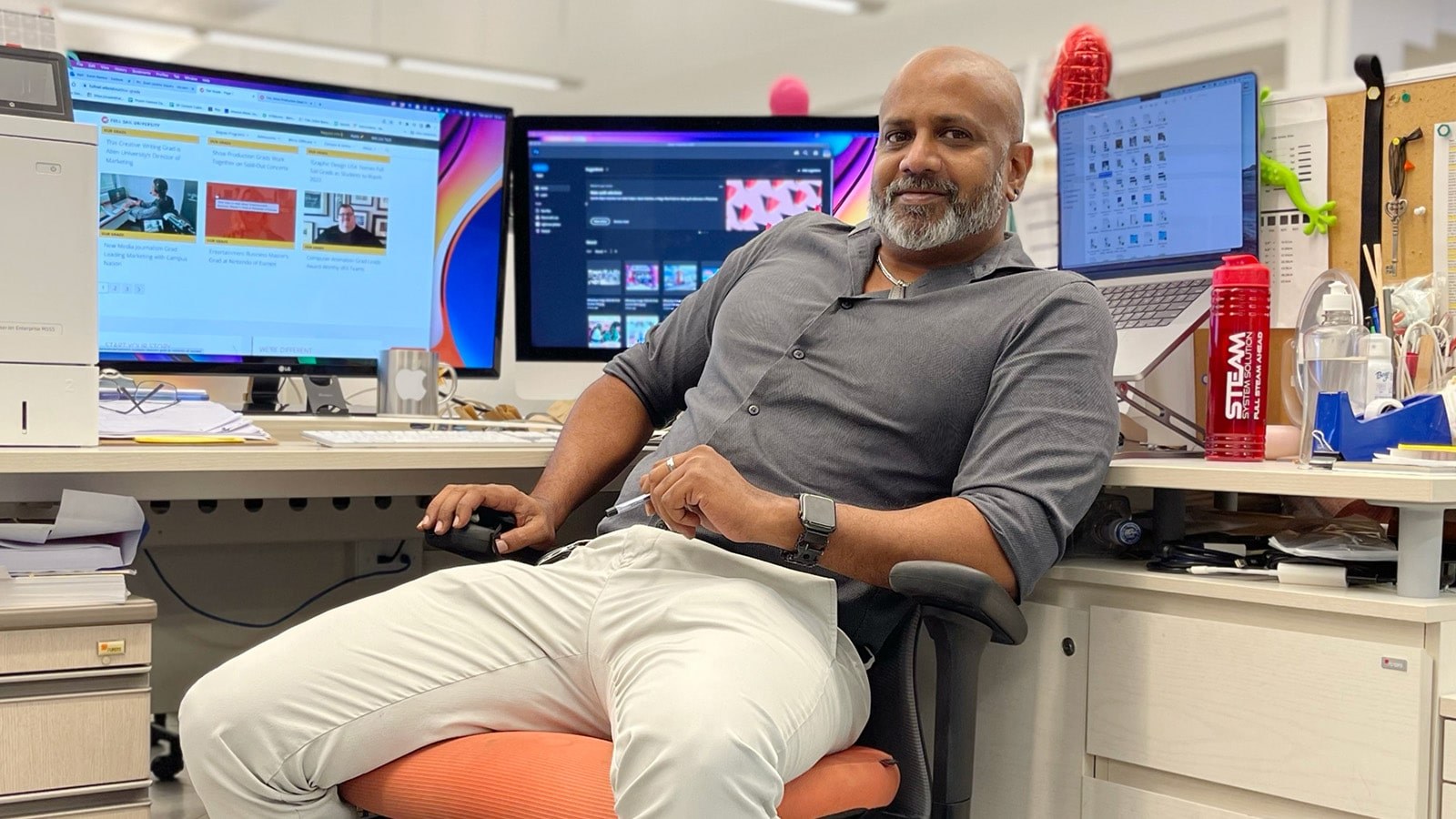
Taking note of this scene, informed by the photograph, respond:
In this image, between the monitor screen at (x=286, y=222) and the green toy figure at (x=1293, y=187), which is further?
the monitor screen at (x=286, y=222)

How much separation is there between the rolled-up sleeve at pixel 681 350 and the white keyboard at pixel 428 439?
0.15m

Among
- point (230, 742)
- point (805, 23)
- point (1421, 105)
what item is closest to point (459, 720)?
point (230, 742)

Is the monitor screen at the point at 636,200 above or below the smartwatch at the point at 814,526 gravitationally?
above

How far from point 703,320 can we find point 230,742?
0.83 m

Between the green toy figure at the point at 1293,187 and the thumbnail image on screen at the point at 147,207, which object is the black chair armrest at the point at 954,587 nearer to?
the green toy figure at the point at 1293,187

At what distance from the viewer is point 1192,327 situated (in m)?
1.61

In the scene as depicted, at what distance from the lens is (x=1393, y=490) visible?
1.13 meters

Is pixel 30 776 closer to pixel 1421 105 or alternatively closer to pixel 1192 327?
pixel 1192 327

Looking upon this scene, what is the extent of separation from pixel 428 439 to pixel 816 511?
1.93ft

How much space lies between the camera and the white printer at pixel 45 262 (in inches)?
52.6

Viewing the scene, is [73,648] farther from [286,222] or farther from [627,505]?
[286,222]

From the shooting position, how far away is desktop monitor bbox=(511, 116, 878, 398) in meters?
2.20

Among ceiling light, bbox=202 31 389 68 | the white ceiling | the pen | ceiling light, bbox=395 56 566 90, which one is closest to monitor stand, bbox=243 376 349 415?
the pen

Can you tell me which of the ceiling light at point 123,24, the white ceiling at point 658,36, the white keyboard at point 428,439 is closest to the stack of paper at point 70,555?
the white keyboard at point 428,439
